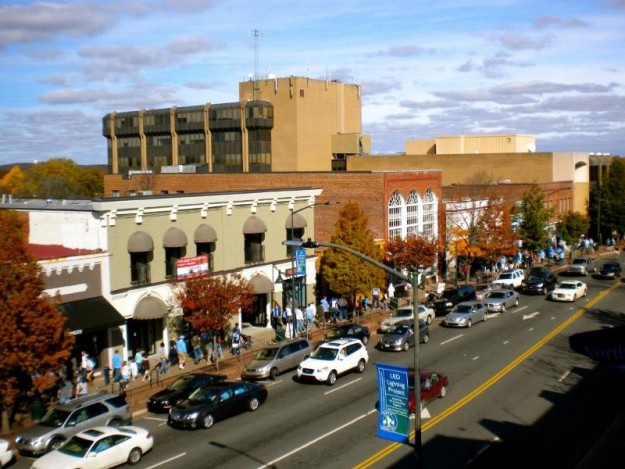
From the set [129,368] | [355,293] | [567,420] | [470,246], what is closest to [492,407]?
[567,420]

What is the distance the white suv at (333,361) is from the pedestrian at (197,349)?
19.7ft

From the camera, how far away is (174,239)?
3634 cm

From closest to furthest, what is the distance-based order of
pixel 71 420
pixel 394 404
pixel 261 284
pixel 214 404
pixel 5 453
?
pixel 394 404 → pixel 5 453 → pixel 71 420 → pixel 214 404 → pixel 261 284

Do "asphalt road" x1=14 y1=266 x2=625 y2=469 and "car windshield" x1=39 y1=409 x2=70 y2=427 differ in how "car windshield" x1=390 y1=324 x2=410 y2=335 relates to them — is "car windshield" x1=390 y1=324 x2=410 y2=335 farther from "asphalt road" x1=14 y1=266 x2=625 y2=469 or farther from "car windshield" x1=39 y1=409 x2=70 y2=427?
"car windshield" x1=39 y1=409 x2=70 y2=427

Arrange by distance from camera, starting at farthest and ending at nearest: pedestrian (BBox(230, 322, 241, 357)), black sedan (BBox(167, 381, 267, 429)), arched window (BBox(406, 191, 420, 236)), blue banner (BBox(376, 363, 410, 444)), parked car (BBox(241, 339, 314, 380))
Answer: arched window (BBox(406, 191, 420, 236)) < pedestrian (BBox(230, 322, 241, 357)) < parked car (BBox(241, 339, 314, 380)) < black sedan (BBox(167, 381, 267, 429)) < blue banner (BBox(376, 363, 410, 444))

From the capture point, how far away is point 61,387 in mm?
28484

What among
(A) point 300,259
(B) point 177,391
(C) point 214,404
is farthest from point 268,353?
(A) point 300,259

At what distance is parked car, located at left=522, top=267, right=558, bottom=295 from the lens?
54656 millimetres

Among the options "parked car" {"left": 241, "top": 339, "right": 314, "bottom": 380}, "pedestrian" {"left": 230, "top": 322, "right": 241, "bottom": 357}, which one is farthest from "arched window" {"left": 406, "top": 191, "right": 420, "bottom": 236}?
"parked car" {"left": 241, "top": 339, "right": 314, "bottom": 380}

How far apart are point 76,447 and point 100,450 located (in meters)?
0.68

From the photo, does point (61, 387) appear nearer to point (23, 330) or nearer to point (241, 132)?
point (23, 330)

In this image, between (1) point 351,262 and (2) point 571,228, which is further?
(2) point 571,228

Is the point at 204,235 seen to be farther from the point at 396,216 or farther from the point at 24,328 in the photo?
the point at 396,216

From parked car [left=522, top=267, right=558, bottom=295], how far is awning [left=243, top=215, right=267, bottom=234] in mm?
23494
